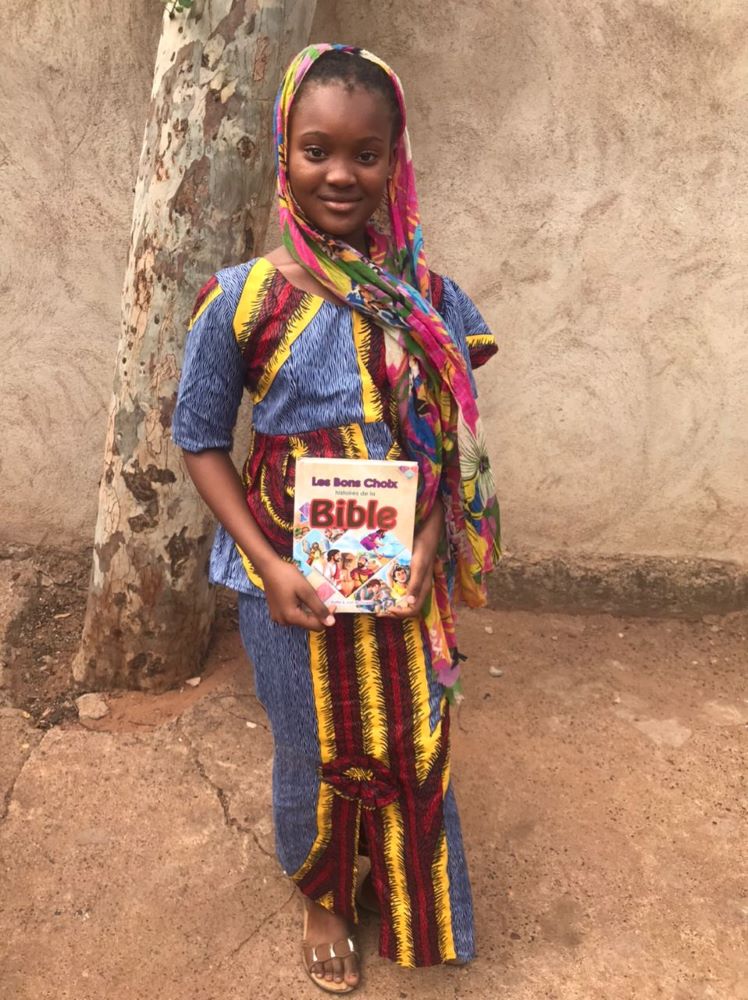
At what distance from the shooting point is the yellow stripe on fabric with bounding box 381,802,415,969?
5.65 ft

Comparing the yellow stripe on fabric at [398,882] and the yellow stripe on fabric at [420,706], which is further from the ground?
the yellow stripe on fabric at [420,706]

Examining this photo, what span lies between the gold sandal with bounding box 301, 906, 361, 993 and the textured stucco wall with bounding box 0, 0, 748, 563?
1696 mm

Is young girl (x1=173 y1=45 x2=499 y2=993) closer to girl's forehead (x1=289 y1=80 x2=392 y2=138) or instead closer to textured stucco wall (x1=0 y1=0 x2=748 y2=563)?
girl's forehead (x1=289 y1=80 x2=392 y2=138)

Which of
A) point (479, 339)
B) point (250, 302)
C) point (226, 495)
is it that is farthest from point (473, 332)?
point (226, 495)

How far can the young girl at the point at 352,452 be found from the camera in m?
1.42

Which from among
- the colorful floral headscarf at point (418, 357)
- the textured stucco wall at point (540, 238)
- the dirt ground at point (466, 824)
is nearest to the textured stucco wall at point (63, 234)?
the textured stucco wall at point (540, 238)

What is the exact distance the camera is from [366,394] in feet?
4.80

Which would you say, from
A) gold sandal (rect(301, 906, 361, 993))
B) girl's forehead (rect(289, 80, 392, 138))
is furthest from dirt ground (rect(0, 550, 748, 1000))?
girl's forehead (rect(289, 80, 392, 138))

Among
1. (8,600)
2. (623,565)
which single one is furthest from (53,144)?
(623,565)

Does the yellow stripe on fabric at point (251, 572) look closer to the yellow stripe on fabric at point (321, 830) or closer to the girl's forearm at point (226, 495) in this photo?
the girl's forearm at point (226, 495)

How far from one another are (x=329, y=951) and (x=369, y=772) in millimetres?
514

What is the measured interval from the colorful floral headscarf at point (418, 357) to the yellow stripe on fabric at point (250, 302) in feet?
0.22

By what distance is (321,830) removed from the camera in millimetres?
1772

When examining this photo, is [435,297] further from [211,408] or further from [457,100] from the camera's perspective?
[457,100]
